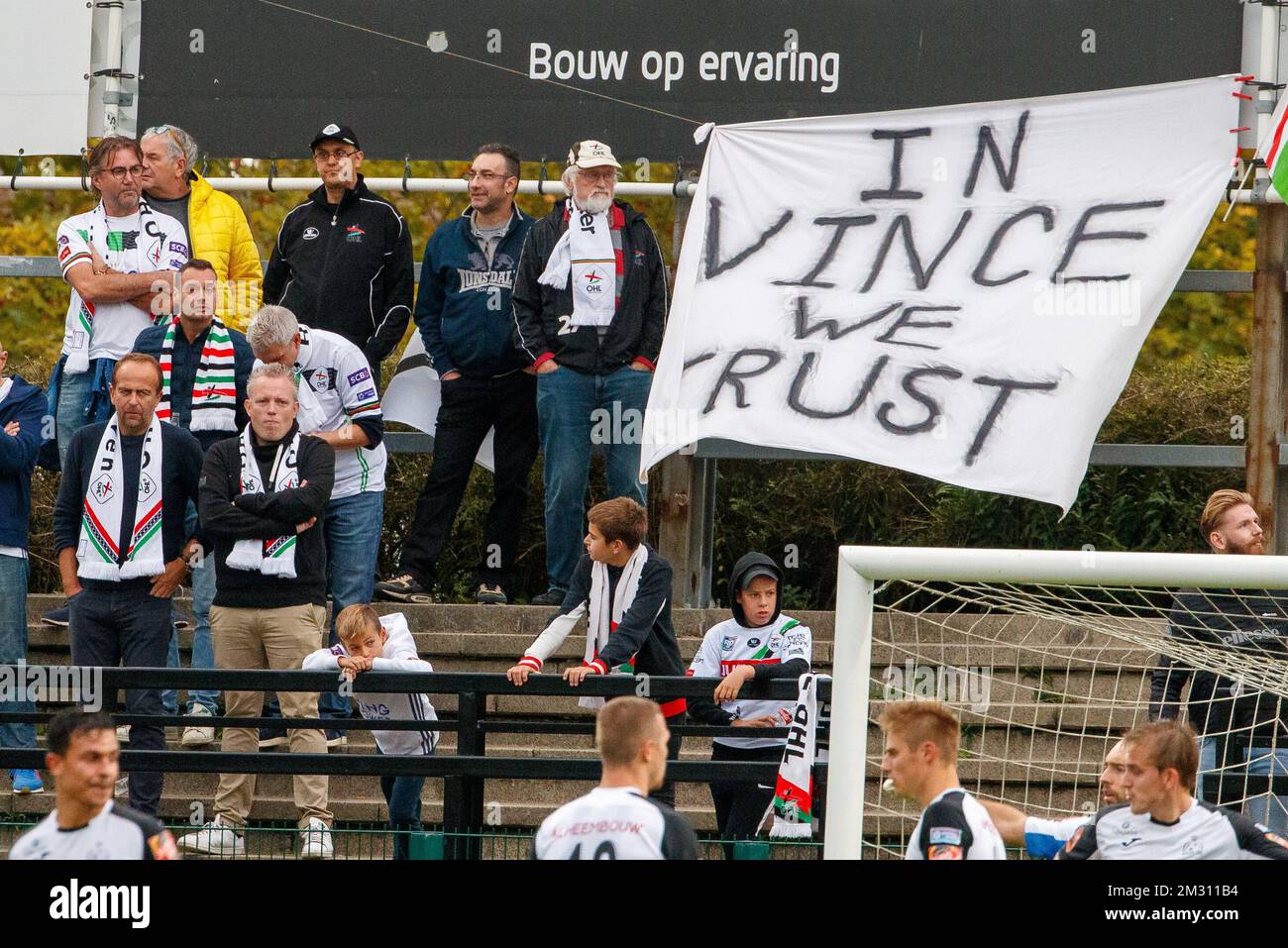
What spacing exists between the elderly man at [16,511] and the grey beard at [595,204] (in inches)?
110

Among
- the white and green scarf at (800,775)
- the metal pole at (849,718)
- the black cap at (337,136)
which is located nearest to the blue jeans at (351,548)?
the black cap at (337,136)

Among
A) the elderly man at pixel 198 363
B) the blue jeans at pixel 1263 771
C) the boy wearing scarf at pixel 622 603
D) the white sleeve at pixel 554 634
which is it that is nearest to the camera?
the blue jeans at pixel 1263 771

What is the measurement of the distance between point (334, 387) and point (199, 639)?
53.2 inches

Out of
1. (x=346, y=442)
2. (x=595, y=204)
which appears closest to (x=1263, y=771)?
(x=595, y=204)

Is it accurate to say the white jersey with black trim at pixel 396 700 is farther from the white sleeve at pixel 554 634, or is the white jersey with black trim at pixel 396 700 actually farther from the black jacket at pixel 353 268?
the black jacket at pixel 353 268

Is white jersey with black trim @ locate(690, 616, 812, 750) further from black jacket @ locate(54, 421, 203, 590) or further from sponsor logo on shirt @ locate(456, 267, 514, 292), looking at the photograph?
sponsor logo on shirt @ locate(456, 267, 514, 292)

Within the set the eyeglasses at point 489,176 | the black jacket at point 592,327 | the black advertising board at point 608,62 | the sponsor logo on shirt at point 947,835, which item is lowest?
the sponsor logo on shirt at point 947,835

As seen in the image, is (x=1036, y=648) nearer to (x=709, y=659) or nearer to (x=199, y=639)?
(x=709, y=659)

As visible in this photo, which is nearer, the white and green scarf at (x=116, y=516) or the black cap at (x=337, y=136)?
the white and green scarf at (x=116, y=516)

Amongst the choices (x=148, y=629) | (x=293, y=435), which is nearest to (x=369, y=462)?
(x=293, y=435)

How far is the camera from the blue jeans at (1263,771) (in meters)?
7.02

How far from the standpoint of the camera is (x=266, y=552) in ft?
26.0

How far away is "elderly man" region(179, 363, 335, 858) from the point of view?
7863 millimetres

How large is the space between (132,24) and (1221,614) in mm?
6805
